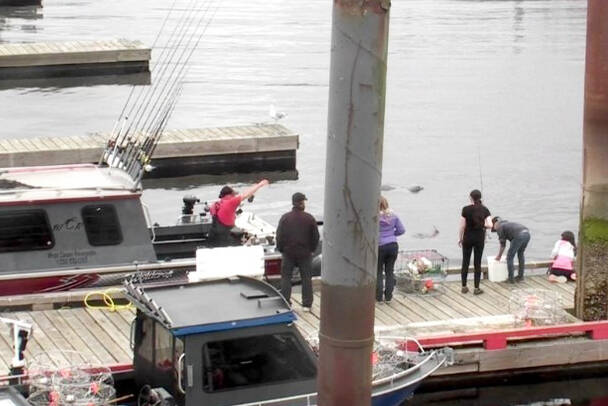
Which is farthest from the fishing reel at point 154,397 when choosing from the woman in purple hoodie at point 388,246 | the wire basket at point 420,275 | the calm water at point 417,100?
the calm water at point 417,100

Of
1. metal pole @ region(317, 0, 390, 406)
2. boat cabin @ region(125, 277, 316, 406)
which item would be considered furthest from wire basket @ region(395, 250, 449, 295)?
metal pole @ region(317, 0, 390, 406)

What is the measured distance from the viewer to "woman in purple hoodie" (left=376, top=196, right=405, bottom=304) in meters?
15.5

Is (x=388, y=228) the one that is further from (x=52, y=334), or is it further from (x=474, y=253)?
(x=52, y=334)

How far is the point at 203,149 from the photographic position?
30.1 metres

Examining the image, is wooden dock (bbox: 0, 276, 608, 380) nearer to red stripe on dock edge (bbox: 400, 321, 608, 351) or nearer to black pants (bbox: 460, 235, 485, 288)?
red stripe on dock edge (bbox: 400, 321, 608, 351)

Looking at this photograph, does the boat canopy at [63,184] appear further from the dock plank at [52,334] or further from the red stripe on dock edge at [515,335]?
the red stripe on dock edge at [515,335]

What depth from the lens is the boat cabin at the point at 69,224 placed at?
1683 centimetres

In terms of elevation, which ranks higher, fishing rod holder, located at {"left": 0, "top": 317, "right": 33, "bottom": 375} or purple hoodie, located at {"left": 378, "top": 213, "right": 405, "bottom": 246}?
purple hoodie, located at {"left": 378, "top": 213, "right": 405, "bottom": 246}

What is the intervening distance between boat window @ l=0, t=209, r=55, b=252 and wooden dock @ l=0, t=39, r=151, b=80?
1041 inches

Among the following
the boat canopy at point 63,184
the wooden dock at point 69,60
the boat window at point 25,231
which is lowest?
the boat window at point 25,231

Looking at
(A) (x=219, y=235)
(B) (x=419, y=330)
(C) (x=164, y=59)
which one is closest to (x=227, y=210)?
(A) (x=219, y=235)

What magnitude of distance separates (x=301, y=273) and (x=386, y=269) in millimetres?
1085

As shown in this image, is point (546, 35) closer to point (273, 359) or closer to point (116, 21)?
point (116, 21)

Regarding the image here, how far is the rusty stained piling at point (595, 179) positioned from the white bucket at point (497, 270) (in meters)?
1.65
